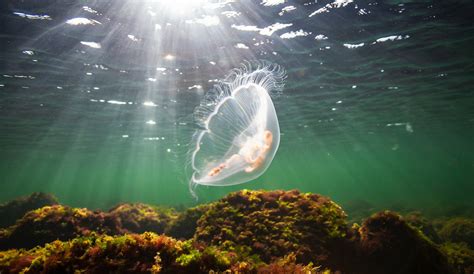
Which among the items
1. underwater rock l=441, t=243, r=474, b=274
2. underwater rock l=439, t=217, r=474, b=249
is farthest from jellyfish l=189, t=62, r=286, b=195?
underwater rock l=439, t=217, r=474, b=249

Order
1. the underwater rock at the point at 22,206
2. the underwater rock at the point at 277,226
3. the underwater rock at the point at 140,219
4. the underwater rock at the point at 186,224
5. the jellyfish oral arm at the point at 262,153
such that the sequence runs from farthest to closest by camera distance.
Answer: the underwater rock at the point at 22,206 < the underwater rock at the point at 140,219 < the underwater rock at the point at 186,224 < the jellyfish oral arm at the point at 262,153 < the underwater rock at the point at 277,226

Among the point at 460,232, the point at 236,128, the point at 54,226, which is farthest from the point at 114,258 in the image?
the point at 460,232

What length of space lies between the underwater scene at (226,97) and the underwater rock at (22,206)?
0.07m

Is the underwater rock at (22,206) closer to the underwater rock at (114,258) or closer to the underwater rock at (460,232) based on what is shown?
the underwater rock at (114,258)

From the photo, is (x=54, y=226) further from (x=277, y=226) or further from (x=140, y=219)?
(x=277, y=226)

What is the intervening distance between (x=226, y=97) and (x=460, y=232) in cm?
1528

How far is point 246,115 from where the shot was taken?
6.38 metres

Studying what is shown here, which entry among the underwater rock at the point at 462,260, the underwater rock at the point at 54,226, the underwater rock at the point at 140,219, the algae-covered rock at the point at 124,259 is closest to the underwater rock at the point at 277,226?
the algae-covered rock at the point at 124,259

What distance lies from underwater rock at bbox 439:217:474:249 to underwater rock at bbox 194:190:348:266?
11896 millimetres

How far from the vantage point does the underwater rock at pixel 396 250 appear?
18.7 ft

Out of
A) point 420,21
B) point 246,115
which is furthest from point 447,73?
point 246,115

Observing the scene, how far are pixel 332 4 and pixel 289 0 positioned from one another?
4.86 ft

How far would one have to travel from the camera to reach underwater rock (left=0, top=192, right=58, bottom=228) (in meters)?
14.3

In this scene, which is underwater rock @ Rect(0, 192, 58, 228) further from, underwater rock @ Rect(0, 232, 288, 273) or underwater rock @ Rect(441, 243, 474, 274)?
underwater rock @ Rect(441, 243, 474, 274)
